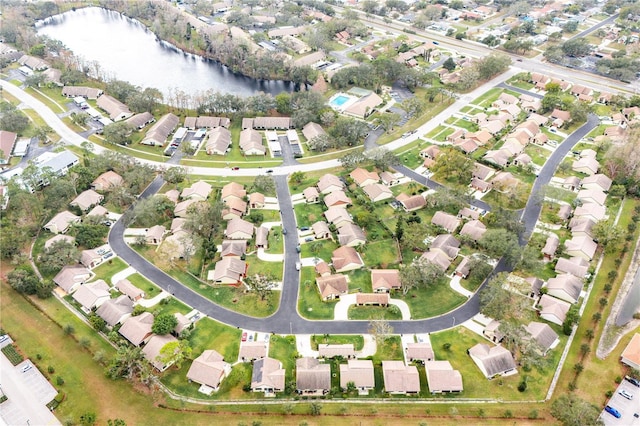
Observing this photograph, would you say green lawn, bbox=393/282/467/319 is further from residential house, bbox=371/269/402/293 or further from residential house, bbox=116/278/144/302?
residential house, bbox=116/278/144/302

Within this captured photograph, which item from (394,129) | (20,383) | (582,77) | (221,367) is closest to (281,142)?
(394,129)

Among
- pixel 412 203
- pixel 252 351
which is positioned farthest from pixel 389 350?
pixel 412 203

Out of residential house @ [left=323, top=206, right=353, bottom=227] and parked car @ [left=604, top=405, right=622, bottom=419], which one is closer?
parked car @ [left=604, top=405, right=622, bottom=419]

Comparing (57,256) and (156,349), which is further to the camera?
(57,256)

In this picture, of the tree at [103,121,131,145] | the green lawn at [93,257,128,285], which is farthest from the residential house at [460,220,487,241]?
the tree at [103,121,131,145]

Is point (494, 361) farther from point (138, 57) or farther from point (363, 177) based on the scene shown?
point (138, 57)
